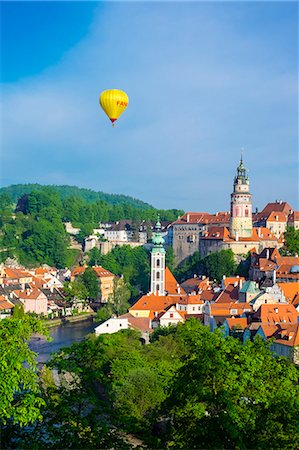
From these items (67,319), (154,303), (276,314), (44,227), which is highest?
(44,227)

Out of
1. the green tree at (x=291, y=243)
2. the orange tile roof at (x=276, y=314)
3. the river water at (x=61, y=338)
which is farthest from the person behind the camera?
the green tree at (x=291, y=243)

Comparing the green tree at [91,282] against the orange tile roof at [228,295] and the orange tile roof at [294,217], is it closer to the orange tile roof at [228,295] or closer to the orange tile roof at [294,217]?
the orange tile roof at [228,295]

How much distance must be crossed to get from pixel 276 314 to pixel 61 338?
385 inches

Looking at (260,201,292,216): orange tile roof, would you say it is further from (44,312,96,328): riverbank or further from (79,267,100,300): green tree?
(44,312,96,328): riverbank

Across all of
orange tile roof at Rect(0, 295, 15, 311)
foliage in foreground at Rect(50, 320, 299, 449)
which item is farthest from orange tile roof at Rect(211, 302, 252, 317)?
foliage in foreground at Rect(50, 320, 299, 449)

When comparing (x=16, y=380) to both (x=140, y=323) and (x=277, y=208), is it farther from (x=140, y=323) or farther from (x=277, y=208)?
(x=277, y=208)

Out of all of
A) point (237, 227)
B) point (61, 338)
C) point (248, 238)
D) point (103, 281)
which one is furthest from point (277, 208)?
point (61, 338)

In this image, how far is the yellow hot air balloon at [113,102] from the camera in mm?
21328

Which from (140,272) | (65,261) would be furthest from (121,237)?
(140,272)

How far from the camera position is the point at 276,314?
22344 millimetres

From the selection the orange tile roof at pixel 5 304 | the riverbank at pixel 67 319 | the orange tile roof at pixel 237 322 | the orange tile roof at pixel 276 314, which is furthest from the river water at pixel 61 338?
the orange tile roof at pixel 276 314

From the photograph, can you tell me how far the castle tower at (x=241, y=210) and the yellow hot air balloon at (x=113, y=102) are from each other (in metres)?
19.7

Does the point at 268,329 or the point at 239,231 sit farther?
the point at 239,231

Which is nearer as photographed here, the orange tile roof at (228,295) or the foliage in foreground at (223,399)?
the foliage in foreground at (223,399)
